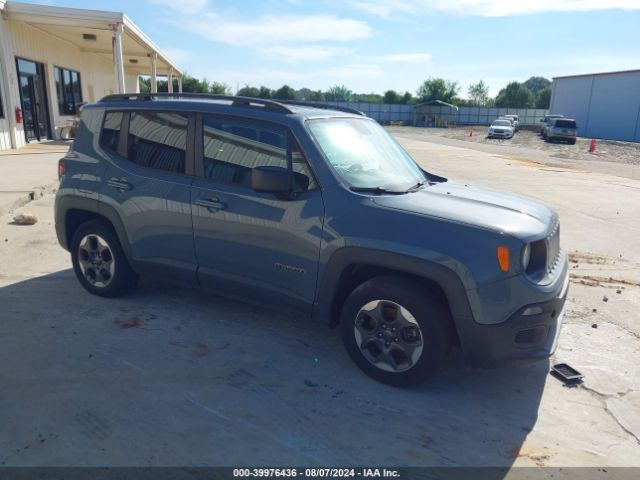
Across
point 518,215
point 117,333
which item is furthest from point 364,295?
point 117,333

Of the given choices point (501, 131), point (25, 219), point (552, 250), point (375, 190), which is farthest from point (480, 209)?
point (501, 131)

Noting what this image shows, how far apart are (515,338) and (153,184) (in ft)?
9.92

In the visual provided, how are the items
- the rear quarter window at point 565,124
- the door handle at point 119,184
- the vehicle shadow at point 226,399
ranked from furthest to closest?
the rear quarter window at point 565,124
the door handle at point 119,184
the vehicle shadow at point 226,399

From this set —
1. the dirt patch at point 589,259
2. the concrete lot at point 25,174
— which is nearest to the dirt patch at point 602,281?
the dirt patch at point 589,259

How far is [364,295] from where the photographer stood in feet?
11.3

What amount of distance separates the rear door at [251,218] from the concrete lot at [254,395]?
0.55 m

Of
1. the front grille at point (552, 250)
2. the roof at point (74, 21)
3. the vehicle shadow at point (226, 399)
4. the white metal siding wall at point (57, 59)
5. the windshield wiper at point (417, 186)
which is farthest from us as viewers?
the white metal siding wall at point (57, 59)

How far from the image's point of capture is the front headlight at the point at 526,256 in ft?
10.3

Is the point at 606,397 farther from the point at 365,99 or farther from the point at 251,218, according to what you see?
the point at 365,99

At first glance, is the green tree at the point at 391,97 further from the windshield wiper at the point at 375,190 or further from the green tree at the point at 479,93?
the windshield wiper at the point at 375,190

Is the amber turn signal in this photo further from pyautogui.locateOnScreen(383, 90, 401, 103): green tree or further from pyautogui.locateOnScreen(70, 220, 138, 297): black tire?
pyautogui.locateOnScreen(383, 90, 401, 103): green tree

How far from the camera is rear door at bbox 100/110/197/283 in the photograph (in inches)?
163

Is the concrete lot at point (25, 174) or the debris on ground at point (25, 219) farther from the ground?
the concrete lot at point (25, 174)

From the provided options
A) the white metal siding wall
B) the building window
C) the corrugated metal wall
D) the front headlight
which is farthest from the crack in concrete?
the corrugated metal wall
